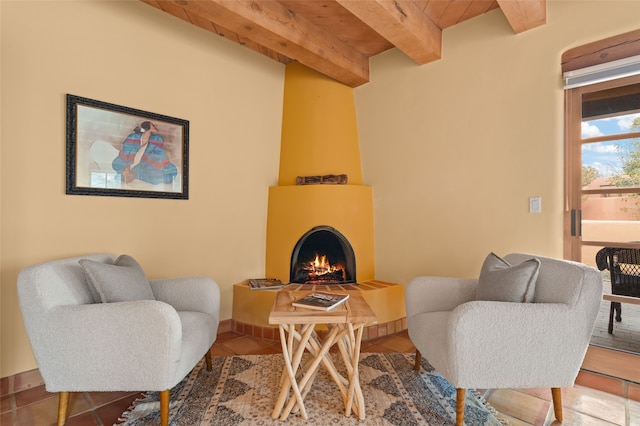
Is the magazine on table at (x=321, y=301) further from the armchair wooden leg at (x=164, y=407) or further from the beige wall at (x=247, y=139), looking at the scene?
the beige wall at (x=247, y=139)

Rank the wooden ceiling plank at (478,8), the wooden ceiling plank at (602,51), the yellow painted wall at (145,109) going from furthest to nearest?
the wooden ceiling plank at (478,8) < the wooden ceiling plank at (602,51) < the yellow painted wall at (145,109)

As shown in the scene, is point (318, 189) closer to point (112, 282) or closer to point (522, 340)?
point (112, 282)

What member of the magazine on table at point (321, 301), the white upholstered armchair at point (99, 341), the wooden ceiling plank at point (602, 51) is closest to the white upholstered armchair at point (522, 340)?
the magazine on table at point (321, 301)

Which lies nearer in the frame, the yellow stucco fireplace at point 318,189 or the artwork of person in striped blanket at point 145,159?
the artwork of person in striped blanket at point 145,159

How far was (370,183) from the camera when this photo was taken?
3.44m

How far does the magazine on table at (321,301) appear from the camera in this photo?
1.71 meters

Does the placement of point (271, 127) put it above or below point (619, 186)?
above

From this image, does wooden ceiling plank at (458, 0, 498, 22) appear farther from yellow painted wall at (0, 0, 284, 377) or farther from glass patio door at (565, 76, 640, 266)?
yellow painted wall at (0, 0, 284, 377)

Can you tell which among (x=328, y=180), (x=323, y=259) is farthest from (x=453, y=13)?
(x=323, y=259)

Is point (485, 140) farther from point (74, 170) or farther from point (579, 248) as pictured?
point (74, 170)

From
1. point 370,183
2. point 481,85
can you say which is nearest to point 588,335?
point 481,85

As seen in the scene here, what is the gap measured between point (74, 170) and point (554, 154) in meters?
3.22

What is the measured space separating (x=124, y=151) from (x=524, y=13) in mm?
2906

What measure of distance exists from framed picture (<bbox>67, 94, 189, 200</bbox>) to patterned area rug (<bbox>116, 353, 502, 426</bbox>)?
53.2 inches
